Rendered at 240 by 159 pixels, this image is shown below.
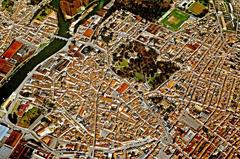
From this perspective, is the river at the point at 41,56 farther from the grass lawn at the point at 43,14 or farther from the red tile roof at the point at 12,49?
the red tile roof at the point at 12,49

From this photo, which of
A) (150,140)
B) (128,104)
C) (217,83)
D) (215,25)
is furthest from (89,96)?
(215,25)

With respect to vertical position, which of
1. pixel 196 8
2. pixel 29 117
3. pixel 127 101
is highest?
pixel 29 117

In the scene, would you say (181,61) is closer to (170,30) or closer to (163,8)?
(170,30)

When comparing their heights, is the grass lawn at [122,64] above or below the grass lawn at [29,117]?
below

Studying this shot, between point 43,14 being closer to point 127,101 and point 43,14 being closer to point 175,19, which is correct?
point 175,19

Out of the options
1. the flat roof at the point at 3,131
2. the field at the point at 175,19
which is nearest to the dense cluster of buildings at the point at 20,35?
the flat roof at the point at 3,131

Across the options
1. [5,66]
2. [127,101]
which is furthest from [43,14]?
[127,101]

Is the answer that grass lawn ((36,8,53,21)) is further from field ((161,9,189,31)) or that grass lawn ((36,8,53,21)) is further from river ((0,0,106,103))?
field ((161,9,189,31))
